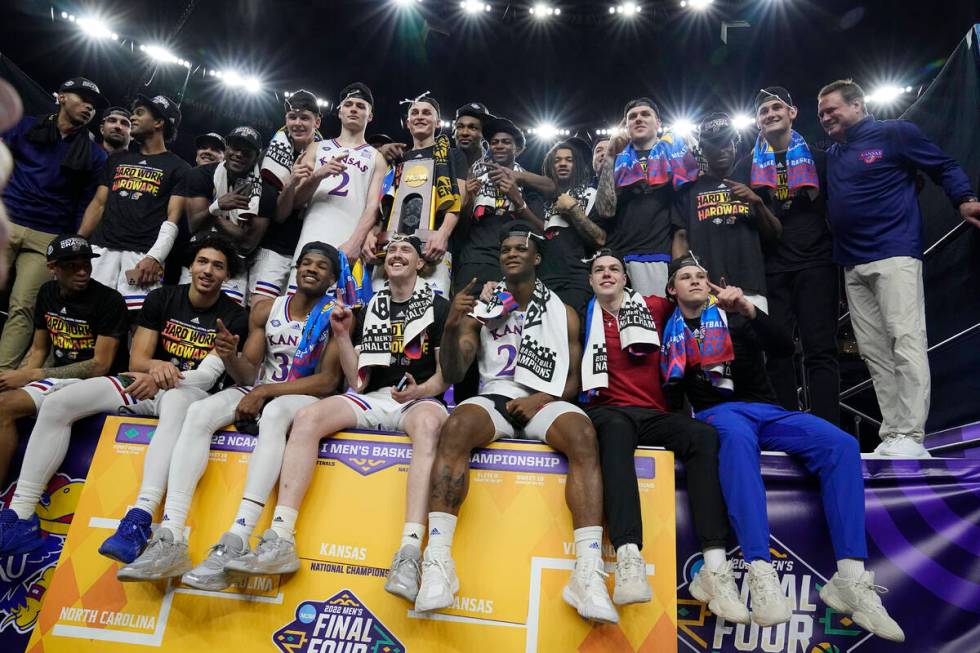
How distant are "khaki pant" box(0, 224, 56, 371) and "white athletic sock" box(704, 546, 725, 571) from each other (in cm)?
437

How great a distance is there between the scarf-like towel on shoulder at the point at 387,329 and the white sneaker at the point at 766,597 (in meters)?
1.92

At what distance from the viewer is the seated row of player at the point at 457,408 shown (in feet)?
8.34

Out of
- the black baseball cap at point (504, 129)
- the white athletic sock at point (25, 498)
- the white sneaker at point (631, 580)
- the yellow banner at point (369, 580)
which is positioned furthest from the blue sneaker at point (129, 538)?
the black baseball cap at point (504, 129)

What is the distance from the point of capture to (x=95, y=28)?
323 inches

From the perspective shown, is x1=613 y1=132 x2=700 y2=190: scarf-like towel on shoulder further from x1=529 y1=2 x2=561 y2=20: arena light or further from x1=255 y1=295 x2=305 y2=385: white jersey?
x1=529 y1=2 x2=561 y2=20: arena light

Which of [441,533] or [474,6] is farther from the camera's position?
[474,6]

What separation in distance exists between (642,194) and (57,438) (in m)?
3.83

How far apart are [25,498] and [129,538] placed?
91 centimetres

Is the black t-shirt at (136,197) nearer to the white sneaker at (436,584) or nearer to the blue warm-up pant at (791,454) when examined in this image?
the white sneaker at (436,584)

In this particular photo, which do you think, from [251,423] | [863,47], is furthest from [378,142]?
[863,47]

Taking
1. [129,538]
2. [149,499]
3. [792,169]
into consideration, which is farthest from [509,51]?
[129,538]

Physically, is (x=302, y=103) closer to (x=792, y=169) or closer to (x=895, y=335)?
(x=792, y=169)

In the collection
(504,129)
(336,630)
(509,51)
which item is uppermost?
(509,51)

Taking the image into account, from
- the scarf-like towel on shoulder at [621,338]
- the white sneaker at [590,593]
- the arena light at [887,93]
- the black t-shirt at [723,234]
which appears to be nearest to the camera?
the white sneaker at [590,593]
